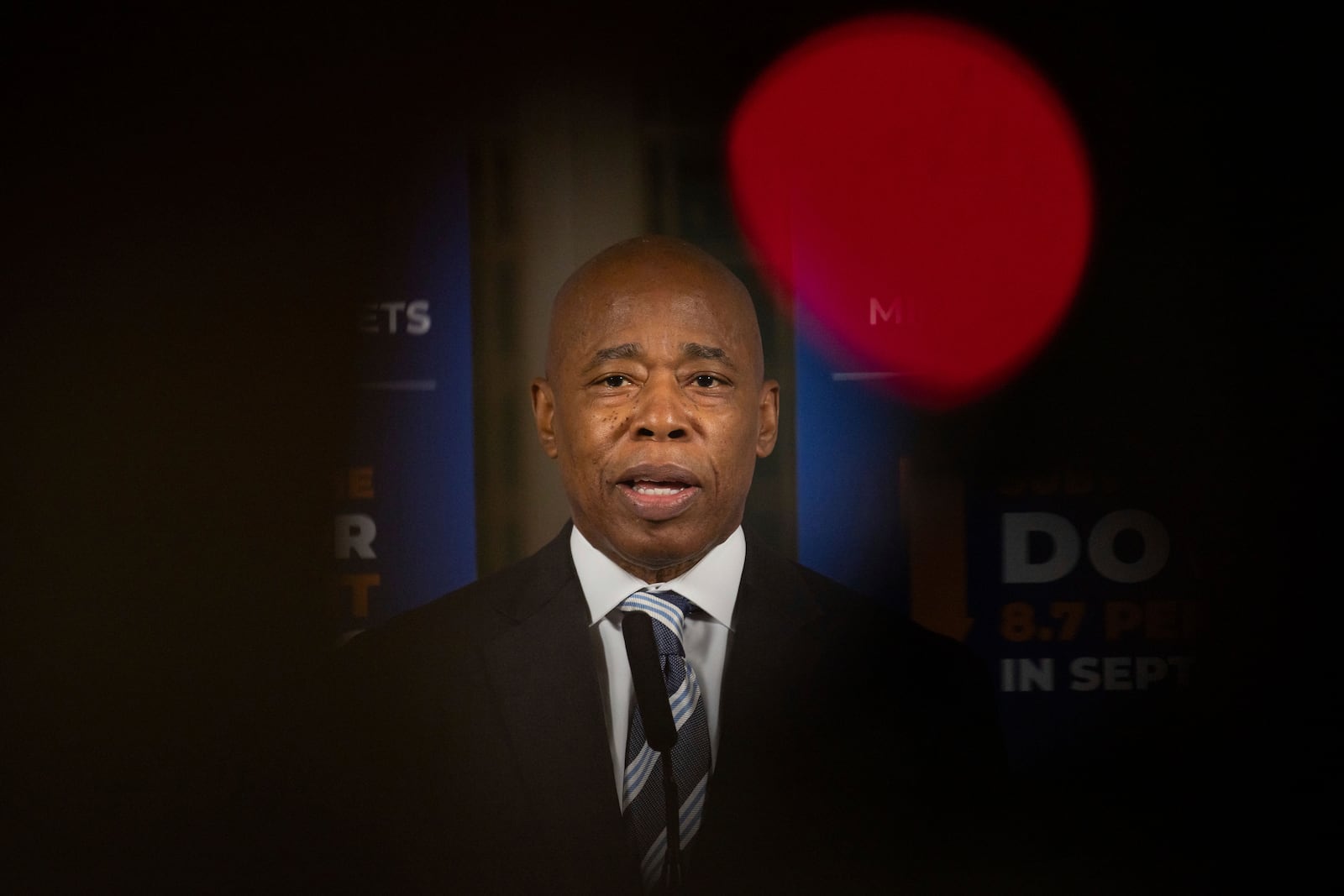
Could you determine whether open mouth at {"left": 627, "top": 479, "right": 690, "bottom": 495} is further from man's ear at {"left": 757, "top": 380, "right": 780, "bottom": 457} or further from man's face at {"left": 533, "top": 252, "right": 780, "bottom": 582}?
man's ear at {"left": 757, "top": 380, "right": 780, "bottom": 457}

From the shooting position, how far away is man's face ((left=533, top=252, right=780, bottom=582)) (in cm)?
168

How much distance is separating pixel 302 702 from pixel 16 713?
0.58 m

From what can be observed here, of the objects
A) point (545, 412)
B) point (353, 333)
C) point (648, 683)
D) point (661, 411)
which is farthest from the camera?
point (353, 333)

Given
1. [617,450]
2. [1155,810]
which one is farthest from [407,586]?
[1155,810]

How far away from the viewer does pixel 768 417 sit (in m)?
1.84

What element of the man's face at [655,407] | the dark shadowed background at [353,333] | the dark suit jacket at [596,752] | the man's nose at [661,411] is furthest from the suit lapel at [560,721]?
the dark shadowed background at [353,333]

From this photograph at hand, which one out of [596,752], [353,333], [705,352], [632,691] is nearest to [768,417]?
[705,352]

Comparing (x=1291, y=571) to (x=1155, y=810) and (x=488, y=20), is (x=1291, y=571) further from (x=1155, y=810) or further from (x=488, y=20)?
(x=488, y=20)

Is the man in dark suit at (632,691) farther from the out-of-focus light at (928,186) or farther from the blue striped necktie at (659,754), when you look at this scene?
the out-of-focus light at (928,186)

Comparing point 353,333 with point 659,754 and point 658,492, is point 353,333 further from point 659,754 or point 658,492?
point 659,754

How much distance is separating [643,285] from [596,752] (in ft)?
2.39

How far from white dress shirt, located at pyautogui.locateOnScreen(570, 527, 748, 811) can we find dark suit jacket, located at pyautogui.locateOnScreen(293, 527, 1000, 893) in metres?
0.02

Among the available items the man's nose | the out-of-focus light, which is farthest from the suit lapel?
the out-of-focus light

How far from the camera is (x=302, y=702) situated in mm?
1982
